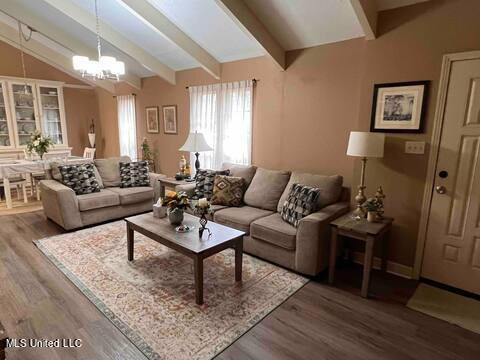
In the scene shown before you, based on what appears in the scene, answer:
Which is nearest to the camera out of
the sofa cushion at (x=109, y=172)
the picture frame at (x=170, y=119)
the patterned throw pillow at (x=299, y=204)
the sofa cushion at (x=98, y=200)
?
the patterned throw pillow at (x=299, y=204)

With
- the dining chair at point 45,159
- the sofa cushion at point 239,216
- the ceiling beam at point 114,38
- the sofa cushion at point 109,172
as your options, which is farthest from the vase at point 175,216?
the dining chair at point 45,159

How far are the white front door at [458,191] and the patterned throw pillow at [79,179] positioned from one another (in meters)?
4.22

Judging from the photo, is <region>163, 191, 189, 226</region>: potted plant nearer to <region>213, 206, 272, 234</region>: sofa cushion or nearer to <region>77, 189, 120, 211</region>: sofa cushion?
<region>213, 206, 272, 234</region>: sofa cushion

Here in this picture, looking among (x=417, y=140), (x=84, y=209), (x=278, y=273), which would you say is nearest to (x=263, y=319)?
(x=278, y=273)

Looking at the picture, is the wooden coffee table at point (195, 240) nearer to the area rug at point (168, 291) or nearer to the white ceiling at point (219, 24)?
the area rug at point (168, 291)

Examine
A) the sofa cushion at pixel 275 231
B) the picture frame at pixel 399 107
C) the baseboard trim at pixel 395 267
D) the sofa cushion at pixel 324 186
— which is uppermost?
the picture frame at pixel 399 107

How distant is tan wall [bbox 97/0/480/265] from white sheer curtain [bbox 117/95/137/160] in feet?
8.59

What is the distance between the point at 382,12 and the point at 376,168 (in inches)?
57.9

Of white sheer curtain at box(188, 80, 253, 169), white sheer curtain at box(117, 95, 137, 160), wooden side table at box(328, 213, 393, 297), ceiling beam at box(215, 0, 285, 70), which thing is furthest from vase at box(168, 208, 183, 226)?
white sheer curtain at box(117, 95, 137, 160)

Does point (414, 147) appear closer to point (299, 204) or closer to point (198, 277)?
point (299, 204)

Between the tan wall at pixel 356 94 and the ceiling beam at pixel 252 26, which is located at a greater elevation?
the ceiling beam at pixel 252 26

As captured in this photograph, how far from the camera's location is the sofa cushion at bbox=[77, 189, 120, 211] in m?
3.84

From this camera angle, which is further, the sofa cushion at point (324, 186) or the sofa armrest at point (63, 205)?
the sofa armrest at point (63, 205)

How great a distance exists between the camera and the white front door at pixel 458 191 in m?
2.37
